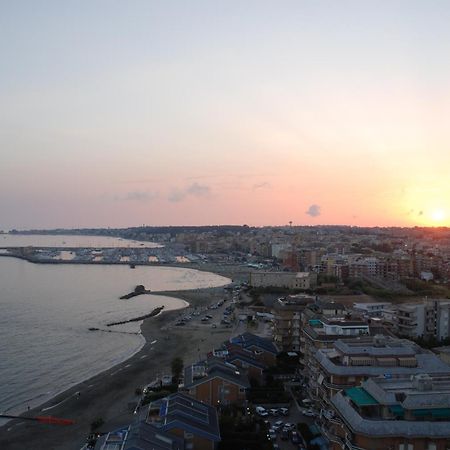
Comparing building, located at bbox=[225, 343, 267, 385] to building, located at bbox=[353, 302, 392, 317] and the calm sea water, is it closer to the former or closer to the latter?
building, located at bbox=[353, 302, 392, 317]

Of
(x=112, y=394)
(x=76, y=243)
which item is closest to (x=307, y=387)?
(x=112, y=394)

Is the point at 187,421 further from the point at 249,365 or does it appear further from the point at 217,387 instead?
the point at 249,365

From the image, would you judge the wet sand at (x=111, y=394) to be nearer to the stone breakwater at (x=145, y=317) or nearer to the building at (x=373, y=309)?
the stone breakwater at (x=145, y=317)

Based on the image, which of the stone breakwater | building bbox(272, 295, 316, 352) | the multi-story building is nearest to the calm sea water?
the stone breakwater

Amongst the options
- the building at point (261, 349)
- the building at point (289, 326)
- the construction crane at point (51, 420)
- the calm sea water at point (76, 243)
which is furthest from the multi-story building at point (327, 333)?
the calm sea water at point (76, 243)

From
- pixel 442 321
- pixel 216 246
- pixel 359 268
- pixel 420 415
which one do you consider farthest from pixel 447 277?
pixel 216 246

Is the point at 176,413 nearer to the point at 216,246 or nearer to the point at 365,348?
the point at 365,348
